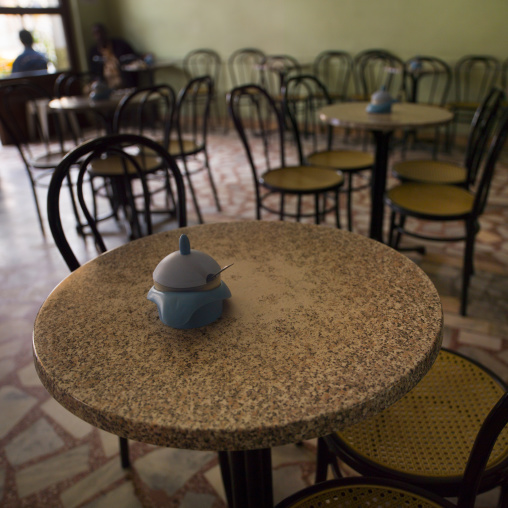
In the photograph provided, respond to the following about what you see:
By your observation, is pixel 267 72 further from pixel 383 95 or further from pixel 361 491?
pixel 361 491

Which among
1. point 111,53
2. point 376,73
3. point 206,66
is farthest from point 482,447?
point 206,66

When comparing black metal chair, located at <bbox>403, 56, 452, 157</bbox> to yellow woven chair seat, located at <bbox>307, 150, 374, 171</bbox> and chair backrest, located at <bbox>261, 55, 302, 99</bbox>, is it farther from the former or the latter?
yellow woven chair seat, located at <bbox>307, 150, 374, 171</bbox>

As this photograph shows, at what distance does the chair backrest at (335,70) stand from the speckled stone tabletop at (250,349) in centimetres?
520

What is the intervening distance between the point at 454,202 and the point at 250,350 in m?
1.91

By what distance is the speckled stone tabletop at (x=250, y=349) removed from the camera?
0.65m

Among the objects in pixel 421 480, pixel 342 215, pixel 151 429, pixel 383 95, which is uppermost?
Answer: pixel 383 95

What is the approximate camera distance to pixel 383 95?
257cm

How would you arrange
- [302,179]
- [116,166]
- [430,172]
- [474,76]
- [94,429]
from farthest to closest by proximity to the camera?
[474,76]
[116,166]
[430,172]
[302,179]
[94,429]

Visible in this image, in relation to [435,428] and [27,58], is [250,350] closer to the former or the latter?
[435,428]

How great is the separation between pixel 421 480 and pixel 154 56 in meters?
7.65

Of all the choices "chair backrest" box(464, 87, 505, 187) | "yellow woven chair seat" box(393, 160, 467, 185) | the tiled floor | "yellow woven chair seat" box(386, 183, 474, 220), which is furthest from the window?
"chair backrest" box(464, 87, 505, 187)

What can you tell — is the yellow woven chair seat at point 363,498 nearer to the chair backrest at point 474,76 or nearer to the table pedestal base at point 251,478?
the table pedestal base at point 251,478

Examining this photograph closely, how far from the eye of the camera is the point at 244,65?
668cm

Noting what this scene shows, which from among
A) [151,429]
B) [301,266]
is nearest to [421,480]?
[301,266]
